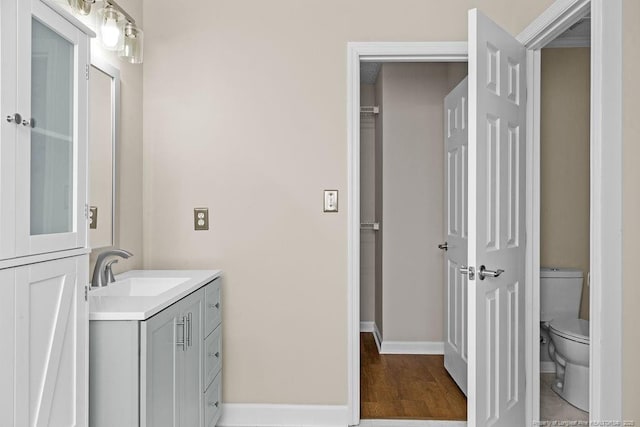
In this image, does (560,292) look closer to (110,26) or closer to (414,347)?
(414,347)

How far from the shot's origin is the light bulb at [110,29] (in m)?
2.18

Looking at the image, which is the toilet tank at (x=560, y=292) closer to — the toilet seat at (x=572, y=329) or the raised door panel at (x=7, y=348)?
the toilet seat at (x=572, y=329)

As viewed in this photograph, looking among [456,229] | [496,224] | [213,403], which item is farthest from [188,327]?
[456,229]

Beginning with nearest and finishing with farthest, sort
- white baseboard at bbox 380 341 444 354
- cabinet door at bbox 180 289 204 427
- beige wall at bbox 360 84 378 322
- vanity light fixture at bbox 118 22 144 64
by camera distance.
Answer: cabinet door at bbox 180 289 204 427 → vanity light fixture at bbox 118 22 144 64 → white baseboard at bbox 380 341 444 354 → beige wall at bbox 360 84 378 322

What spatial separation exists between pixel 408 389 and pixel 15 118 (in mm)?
2857

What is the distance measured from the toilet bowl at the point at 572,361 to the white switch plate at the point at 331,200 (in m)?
1.67

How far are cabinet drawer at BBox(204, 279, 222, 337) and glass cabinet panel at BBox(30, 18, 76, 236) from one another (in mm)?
1007

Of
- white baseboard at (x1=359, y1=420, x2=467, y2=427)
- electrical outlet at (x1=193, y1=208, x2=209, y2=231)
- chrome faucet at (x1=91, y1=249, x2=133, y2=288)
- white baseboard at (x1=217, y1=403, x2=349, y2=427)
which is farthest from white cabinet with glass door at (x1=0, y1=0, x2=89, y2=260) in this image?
white baseboard at (x1=359, y1=420, x2=467, y2=427)

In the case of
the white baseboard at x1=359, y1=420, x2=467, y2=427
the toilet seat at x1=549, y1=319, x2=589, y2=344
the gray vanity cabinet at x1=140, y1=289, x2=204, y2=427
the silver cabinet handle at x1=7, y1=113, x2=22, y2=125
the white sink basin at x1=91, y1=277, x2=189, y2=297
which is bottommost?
the white baseboard at x1=359, y1=420, x2=467, y2=427

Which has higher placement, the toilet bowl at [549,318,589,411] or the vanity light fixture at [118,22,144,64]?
the vanity light fixture at [118,22,144,64]

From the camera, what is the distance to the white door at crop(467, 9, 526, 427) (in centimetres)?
217

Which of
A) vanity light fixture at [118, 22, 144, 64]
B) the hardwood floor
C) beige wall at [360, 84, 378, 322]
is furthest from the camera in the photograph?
beige wall at [360, 84, 378, 322]

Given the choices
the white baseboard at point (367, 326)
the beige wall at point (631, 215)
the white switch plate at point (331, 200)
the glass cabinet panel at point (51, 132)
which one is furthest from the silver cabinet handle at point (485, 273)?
the white baseboard at point (367, 326)

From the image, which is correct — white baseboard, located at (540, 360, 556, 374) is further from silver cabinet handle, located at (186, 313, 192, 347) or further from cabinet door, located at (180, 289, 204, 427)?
silver cabinet handle, located at (186, 313, 192, 347)
